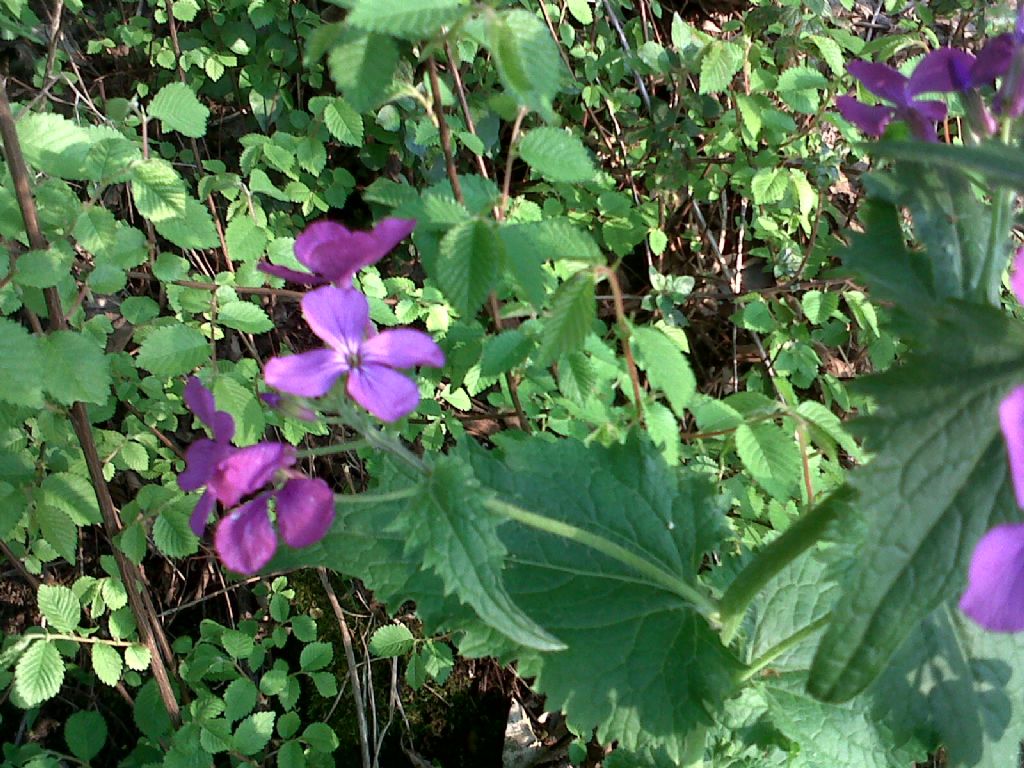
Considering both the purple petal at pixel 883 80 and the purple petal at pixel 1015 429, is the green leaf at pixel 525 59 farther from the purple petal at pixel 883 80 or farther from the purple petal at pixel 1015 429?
the purple petal at pixel 1015 429

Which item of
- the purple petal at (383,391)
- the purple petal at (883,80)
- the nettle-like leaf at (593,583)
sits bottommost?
the nettle-like leaf at (593,583)

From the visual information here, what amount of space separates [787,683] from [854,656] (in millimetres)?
672

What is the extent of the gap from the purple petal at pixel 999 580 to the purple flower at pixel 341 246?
0.56 meters

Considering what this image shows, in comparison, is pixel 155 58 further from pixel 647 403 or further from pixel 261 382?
pixel 647 403

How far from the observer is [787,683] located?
127 centimetres

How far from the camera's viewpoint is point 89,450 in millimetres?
1252

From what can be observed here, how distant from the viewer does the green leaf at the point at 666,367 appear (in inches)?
47.6

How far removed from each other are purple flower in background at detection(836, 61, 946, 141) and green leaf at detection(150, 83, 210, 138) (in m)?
0.89

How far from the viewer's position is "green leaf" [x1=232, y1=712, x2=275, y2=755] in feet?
4.56

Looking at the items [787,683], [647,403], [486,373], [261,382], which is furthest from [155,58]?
[787,683]

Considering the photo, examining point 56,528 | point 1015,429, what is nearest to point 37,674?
point 56,528

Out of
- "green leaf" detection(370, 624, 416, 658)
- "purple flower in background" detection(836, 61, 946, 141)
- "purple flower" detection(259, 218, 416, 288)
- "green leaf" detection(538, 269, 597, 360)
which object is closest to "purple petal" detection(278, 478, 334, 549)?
"purple flower" detection(259, 218, 416, 288)

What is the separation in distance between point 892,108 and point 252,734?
1.36 meters

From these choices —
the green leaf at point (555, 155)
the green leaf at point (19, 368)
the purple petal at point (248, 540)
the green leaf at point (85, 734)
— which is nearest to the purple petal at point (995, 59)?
the green leaf at point (555, 155)
